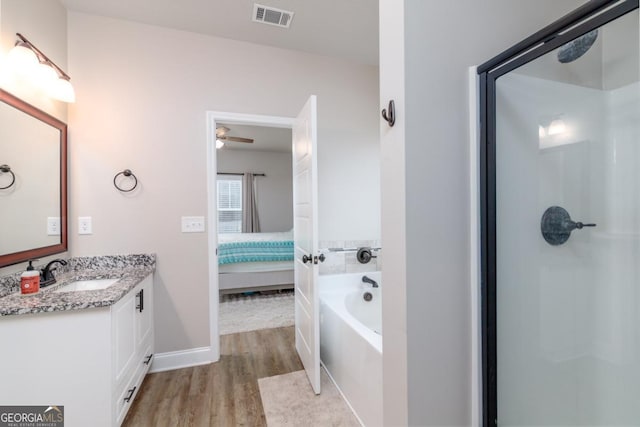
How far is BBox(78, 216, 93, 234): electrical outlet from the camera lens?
2.07 m

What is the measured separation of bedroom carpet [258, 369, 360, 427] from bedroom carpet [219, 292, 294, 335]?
1.02 meters

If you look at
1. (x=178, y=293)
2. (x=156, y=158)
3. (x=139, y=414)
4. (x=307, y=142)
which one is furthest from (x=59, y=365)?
(x=307, y=142)

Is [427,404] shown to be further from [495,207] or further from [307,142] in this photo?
[307,142]

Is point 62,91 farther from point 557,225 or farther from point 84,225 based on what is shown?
point 557,225

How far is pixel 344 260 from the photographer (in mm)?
2705

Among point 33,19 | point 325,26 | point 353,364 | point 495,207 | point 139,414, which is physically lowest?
point 139,414

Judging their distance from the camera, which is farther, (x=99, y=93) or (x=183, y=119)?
(x=183, y=119)

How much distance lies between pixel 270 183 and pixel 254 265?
3233mm

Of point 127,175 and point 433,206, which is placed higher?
point 127,175

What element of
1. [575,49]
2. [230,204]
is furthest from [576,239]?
[230,204]

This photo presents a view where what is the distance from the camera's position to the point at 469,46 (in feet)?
3.14

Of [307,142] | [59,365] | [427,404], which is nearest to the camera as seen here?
[427,404]

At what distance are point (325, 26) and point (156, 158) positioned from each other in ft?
5.74

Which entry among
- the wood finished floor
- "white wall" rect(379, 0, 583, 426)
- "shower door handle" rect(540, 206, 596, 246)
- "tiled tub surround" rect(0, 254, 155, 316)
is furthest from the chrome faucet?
"shower door handle" rect(540, 206, 596, 246)
